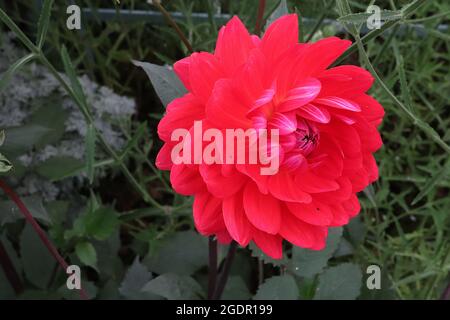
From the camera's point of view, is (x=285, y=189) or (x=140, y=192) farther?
(x=140, y=192)

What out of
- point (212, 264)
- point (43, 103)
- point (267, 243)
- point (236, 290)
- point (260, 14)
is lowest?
point (236, 290)

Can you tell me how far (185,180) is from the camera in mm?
500

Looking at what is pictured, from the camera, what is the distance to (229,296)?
0.91 metres

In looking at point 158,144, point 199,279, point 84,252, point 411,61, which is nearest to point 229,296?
point 199,279

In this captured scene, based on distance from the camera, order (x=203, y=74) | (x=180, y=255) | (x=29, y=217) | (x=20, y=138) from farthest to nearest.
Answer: (x=180, y=255), (x=20, y=138), (x=29, y=217), (x=203, y=74)

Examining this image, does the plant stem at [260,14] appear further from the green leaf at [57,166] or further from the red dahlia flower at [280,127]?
the green leaf at [57,166]

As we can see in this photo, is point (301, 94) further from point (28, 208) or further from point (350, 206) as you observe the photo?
point (28, 208)

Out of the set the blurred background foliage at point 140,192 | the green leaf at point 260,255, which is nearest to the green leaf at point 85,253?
the blurred background foliage at point 140,192

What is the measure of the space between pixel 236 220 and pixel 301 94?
0.13 meters

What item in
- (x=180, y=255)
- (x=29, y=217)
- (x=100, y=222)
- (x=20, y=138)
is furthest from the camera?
(x=180, y=255)

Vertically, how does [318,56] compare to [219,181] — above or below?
above

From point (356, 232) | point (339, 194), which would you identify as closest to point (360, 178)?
point (339, 194)

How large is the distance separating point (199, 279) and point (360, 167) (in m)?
0.52

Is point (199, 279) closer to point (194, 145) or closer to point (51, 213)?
point (51, 213)
